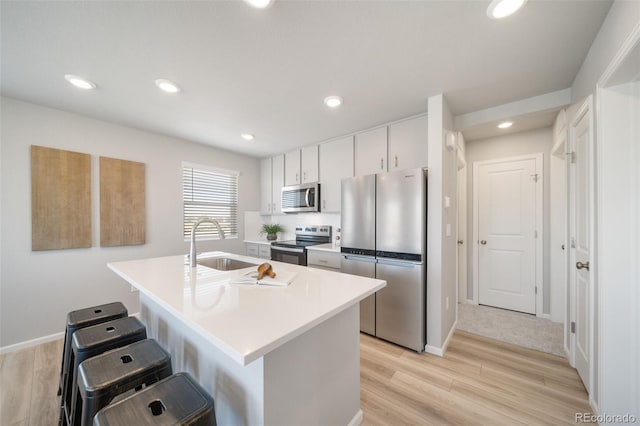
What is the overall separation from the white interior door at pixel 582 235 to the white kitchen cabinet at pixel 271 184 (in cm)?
353

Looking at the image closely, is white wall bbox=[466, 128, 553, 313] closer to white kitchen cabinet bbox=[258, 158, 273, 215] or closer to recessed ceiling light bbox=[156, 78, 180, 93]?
white kitchen cabinet bbox=[258, 158, 273, 215]

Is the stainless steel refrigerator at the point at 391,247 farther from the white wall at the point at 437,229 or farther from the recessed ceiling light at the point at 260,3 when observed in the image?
the recessed ceiling light at the point at 260,3

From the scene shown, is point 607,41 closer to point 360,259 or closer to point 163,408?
point 360,259

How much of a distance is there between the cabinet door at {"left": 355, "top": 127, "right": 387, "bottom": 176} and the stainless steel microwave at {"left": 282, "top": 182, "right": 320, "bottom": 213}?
0.76 meters

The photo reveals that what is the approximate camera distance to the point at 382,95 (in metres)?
2.20

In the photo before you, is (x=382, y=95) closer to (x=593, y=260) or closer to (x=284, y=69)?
(x=284, y=69)

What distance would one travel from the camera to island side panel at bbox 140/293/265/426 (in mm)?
948

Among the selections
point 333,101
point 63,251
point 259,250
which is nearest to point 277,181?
point 259,250

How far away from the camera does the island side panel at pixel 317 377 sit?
0.96m

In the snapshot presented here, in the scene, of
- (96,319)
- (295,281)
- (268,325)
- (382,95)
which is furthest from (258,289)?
(382,95)

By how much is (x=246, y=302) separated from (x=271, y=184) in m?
3.42

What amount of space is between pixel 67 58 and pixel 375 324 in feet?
11.3

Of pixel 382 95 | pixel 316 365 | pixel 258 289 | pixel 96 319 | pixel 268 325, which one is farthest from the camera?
pixel 382 95

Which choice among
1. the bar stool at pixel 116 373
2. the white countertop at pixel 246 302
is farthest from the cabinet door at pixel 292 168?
the bar stool at pixel 116 373
